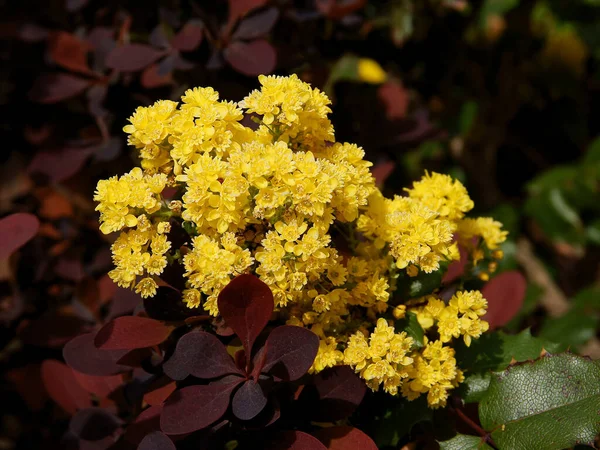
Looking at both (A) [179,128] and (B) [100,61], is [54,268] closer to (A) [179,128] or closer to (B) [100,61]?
(B) [100,61]

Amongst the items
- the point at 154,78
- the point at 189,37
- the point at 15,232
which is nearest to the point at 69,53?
the point at 154,78

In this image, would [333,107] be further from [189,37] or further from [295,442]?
[295,442]

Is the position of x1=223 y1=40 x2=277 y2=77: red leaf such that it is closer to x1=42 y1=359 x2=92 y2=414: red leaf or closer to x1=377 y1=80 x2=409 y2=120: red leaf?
x1=377 y1=80 x2=409 y2=120: red leaf

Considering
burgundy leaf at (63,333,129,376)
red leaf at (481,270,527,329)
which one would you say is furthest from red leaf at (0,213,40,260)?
red leaf at (481,270,527,329)

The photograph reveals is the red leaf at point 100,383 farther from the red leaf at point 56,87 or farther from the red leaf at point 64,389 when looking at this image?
the red leaf at point 56,87

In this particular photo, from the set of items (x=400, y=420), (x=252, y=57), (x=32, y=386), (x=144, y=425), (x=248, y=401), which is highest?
(x=252, y=57)

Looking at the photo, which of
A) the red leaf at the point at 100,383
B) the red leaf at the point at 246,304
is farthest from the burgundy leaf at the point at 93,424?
the red leaf at the point at 246,304
